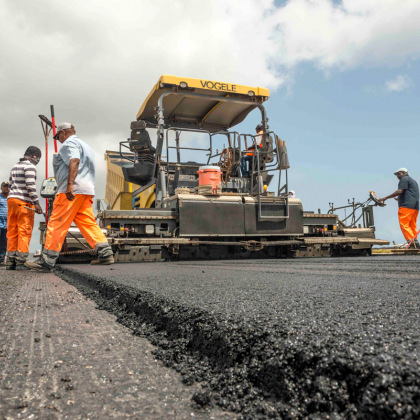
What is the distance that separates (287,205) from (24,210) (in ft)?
12.9

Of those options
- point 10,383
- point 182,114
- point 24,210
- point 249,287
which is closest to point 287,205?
point 182,114

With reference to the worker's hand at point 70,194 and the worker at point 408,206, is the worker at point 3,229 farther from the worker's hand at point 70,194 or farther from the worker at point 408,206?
the worker at point 408,206

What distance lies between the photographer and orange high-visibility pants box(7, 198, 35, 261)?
5406 mm

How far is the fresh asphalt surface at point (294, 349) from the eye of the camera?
717mm

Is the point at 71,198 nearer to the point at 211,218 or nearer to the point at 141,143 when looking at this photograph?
the point at 211,218

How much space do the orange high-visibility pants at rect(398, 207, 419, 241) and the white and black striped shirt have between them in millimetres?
6707

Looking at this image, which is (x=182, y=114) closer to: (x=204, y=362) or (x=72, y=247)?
(x=72, y=247)

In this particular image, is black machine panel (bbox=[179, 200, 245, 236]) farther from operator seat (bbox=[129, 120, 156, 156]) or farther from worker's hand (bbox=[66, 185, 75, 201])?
worker's hand (bbox=[66, 185, 75, 201])

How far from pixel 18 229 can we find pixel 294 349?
534 centimetres

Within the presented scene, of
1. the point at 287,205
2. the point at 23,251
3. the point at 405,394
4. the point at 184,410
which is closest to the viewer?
the point at 405,394

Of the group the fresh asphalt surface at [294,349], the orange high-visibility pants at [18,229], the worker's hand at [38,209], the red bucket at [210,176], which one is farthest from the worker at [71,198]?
the fresh asphalt surface at [294,349]

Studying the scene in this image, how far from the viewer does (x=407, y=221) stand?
26.2 ft

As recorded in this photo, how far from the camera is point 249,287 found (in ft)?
6.73

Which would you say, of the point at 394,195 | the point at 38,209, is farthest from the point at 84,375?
the point at 394,195
